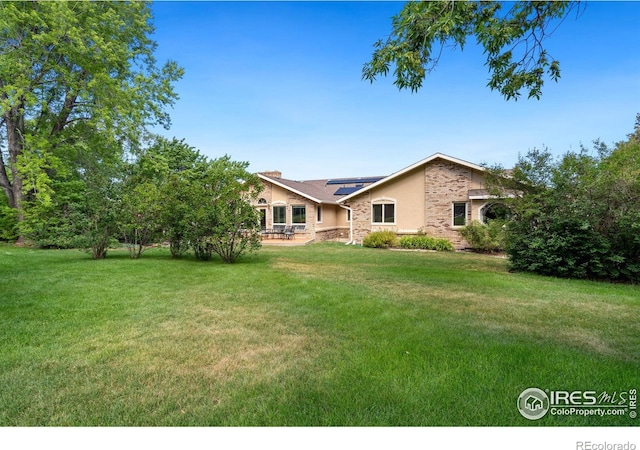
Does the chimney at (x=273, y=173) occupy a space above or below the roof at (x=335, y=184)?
above

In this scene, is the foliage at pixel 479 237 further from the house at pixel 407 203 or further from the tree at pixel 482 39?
the tree at pixel 482 39

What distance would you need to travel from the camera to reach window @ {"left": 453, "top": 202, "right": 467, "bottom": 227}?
17.5 m

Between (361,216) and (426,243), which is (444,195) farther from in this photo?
(361,216)

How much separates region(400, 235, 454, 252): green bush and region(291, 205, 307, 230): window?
717 centimetres

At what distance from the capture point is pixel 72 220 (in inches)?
423

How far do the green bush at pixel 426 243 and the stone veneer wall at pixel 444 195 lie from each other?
702 millimetres

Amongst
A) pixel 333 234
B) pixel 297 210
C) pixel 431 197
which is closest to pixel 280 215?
pixel 297 210

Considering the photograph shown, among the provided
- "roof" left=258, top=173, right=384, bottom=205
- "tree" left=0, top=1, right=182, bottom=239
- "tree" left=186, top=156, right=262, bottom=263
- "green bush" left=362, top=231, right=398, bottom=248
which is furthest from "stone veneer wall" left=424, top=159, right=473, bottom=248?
"tree" left=0, top=1, right=182, bottom=239

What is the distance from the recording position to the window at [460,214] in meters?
17.5

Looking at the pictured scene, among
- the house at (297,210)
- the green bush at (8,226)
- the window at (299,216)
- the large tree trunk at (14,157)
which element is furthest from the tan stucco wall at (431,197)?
the green bush at (8,226)

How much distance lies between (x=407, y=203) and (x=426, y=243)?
276 centimetres

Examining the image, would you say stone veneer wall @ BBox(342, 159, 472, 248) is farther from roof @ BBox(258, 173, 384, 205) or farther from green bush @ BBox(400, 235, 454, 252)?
roof @ BBox(258, 173, 384, 205)

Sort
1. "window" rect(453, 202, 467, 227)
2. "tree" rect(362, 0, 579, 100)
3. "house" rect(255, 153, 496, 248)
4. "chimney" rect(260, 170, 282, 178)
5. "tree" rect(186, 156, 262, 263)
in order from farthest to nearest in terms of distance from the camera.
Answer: "chimney" rect(260, 170, 282, 178)
"window" rect(453, 202, 467, 227)
"house" rect(255, 153, 496, 248)
"tree" rect(186, 156, 262, 263)
"tree" rect(362, 0, 579, 100)

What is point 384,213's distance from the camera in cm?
1962
